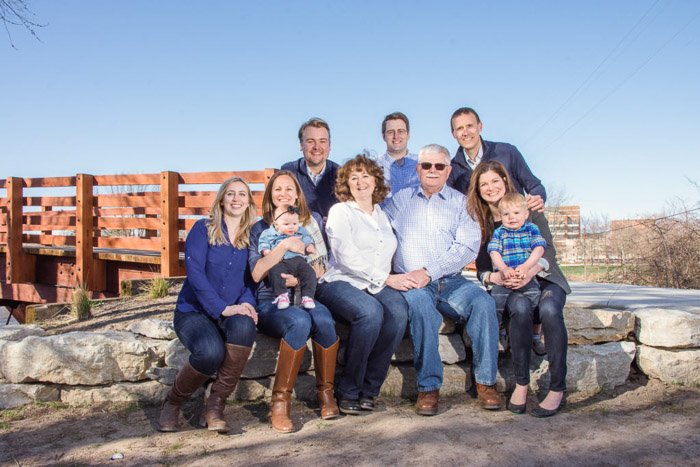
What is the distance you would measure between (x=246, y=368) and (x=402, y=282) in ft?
3.87

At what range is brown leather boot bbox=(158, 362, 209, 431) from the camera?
3.28m

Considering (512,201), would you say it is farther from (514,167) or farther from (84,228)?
(84,228)

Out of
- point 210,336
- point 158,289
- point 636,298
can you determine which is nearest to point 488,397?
point 210,336

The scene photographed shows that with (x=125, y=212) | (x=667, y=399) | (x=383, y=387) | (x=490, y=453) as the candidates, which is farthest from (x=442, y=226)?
(x=125, y=212)

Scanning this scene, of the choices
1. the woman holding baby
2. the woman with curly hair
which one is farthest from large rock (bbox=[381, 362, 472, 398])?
the woman holding baby

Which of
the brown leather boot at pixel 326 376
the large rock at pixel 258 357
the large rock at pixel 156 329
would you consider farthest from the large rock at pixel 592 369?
the large rock at pixel 156 329

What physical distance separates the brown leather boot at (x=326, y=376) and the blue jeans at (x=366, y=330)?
11 centimetres

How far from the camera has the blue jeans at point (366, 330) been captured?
350 cm

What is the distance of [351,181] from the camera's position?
3.89m

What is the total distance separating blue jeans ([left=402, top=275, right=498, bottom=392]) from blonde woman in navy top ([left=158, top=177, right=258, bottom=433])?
0.99m

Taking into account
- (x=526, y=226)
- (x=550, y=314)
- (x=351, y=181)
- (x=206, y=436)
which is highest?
(x=351, y=181)

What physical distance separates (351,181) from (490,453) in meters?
1.87

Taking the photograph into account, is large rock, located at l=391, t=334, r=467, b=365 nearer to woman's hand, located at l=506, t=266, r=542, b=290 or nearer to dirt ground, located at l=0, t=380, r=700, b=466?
dirt ground, located at l=0, t=380, r=700, b=466

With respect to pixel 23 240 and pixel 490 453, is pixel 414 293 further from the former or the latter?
pixel 23 240
